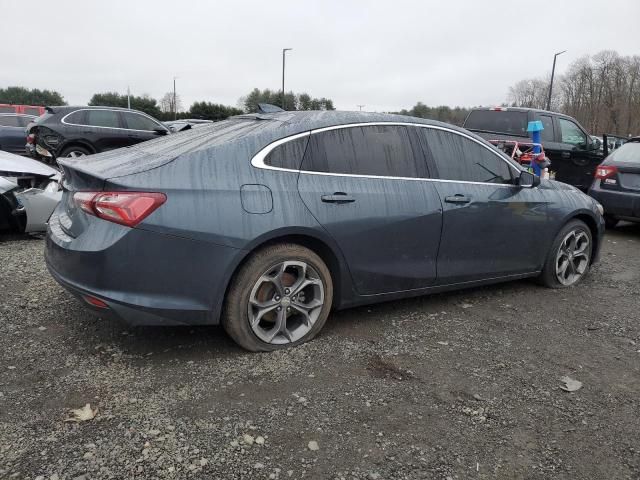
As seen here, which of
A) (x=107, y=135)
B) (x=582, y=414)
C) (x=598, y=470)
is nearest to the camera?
(x=598, y=470)

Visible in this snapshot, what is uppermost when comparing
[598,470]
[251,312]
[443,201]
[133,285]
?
[443,201]

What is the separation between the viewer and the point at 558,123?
34.1ft

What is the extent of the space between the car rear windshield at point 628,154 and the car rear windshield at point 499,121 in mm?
2048

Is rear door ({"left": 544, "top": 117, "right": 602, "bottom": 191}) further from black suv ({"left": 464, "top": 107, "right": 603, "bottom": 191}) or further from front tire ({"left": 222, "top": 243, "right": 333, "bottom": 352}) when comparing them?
front tire ({"left": 222, "top": 243, "right": 333, "bottom": 352})

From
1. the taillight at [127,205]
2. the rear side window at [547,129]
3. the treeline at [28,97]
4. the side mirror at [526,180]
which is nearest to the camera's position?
the taillight at [127,205]

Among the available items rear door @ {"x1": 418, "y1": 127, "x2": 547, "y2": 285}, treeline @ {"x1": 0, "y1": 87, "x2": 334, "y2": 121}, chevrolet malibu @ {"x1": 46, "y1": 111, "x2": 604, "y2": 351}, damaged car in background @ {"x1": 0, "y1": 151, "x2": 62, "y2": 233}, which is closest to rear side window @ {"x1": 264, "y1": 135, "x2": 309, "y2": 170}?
chevrolet malibu @ {"x1": 46, "y1": 111, "x2": 604, "y2": 351}

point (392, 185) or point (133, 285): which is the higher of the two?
point (392, 185)

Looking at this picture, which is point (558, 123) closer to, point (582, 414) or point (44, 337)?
point (582, 414)

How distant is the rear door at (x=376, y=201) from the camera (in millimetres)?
3398

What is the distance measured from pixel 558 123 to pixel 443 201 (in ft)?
25.5

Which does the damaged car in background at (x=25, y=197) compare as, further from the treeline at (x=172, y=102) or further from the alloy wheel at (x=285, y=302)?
the treeline at (x=172, y=102)

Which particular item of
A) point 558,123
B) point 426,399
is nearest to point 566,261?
point 426,399

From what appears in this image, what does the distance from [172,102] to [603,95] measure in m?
49.1

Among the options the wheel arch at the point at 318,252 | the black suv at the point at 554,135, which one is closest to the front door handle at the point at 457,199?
the wheel arch at the point at 318,252
